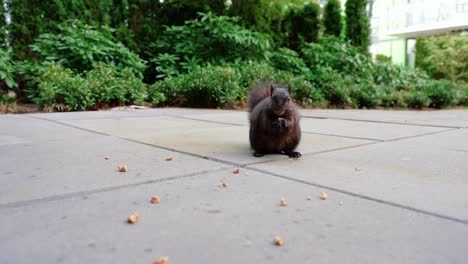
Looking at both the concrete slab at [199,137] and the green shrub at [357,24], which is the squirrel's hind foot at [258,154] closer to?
the concrete slab at [199,137]

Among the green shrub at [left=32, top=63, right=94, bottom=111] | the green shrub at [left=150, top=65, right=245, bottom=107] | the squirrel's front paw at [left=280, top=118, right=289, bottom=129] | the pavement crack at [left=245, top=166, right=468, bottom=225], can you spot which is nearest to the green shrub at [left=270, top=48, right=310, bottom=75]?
the green shrub at [left=150, top=65, right=245, bottom=107]

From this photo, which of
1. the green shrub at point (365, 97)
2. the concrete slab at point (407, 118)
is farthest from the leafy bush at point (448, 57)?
the concrete slab at point (407, 118)

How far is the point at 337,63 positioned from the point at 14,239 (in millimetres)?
9987

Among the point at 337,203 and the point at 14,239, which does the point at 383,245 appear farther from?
the point at 14,239

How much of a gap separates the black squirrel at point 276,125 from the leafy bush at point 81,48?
5.54 m

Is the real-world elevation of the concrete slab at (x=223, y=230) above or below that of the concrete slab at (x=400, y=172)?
below

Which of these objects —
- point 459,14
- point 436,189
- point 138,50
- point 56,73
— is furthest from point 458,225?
point 459,14

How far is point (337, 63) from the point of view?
1042 centimetres

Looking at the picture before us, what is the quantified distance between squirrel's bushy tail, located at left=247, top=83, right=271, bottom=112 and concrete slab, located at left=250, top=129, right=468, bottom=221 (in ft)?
2.12

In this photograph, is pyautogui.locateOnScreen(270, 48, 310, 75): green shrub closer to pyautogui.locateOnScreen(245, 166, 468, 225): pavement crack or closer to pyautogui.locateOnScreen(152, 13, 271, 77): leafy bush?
pyautogui.locateOnScreen(152, 13, 271, 77): leafy bush

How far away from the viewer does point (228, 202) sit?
1716mm

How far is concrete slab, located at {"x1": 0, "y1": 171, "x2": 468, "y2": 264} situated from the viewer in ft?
3.95

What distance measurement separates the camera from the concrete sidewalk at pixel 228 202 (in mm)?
1238

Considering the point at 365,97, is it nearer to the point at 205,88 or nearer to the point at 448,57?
the point at 205,88
